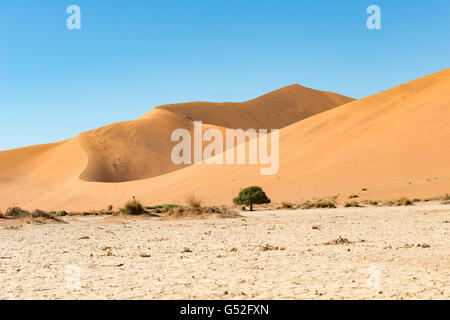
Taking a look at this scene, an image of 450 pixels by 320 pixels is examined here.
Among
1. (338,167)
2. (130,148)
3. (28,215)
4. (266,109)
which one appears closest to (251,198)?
(28,215)

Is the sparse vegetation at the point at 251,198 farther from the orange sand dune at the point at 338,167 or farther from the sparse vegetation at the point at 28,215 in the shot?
the sparse vegetation at the point at 28,215

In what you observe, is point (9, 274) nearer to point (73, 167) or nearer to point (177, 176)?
point (177, 176)

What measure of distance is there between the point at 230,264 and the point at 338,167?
35.1 m

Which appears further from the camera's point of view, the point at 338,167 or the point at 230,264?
the point at 338,167

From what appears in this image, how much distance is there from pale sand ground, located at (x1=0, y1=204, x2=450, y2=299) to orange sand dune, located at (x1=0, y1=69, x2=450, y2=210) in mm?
20604

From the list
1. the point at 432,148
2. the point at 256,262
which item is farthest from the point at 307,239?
the point at 432,148

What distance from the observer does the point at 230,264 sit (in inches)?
335

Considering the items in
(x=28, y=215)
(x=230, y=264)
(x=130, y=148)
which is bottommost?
(x=230, y=264)

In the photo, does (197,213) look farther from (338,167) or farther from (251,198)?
(338,167)

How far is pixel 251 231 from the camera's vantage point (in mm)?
15023

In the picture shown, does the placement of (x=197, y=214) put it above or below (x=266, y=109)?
below

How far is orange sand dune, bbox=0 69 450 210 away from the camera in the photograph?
37.2m

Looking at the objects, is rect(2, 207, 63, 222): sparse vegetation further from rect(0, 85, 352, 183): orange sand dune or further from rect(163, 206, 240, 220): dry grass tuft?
rect(0, 85, 352, 183): orange sand dune

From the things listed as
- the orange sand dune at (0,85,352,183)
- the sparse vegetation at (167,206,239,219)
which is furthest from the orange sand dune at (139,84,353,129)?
the sparse vegetation at (167,206,239,219)
